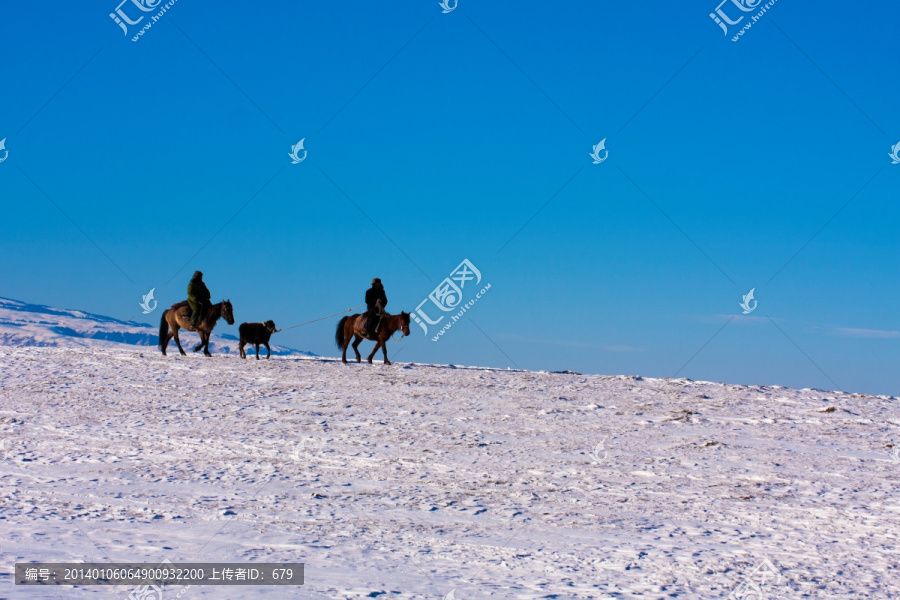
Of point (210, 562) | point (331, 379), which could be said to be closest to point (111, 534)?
point (210, 562)

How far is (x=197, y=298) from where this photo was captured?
2412 centimetres

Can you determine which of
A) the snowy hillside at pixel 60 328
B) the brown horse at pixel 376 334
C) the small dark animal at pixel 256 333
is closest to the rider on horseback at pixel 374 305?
the brown horse at pixel 376 334

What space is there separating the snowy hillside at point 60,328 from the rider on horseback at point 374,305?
4702 centimetres

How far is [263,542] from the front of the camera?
24.4 feet

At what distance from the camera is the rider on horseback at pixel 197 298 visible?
2408 centimetres

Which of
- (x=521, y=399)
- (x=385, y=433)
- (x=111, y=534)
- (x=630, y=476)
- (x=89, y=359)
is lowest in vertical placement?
(x=111, y=534)

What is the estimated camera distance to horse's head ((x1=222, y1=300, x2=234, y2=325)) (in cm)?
2428

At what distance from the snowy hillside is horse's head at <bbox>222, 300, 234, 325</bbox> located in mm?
45466

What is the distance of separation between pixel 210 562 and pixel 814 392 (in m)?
→ 16.5

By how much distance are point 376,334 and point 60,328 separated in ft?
248

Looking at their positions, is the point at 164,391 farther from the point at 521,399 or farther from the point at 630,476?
the point at 630,476

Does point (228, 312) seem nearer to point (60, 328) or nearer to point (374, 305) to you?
point (374, 305)
